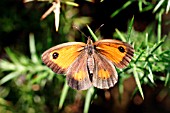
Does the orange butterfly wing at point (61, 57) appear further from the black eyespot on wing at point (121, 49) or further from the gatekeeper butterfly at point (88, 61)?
the black eyespot on wing at point (121, 49)

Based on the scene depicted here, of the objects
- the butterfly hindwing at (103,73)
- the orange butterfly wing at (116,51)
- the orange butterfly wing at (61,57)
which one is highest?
the orange butterfly wing at (61,57)

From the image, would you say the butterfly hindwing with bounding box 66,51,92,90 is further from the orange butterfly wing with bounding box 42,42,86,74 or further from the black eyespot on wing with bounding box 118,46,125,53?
the black eyespot on wing with bounding box 118,46,125,53

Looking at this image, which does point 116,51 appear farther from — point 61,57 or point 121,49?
point 61,57

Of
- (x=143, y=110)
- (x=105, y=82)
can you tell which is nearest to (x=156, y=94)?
(x=143, y=110)

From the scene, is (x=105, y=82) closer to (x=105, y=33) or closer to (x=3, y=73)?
(x=105, y=33)

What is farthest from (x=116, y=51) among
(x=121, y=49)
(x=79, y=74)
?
(x=79, y=74)

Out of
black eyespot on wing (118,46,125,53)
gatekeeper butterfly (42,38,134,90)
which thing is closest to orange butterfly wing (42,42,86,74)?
gatekeeper butterfly (42,38,134,90)

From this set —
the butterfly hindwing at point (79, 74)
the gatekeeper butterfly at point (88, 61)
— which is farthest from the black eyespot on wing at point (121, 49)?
the butterfly hindwing at point (79, 74)
